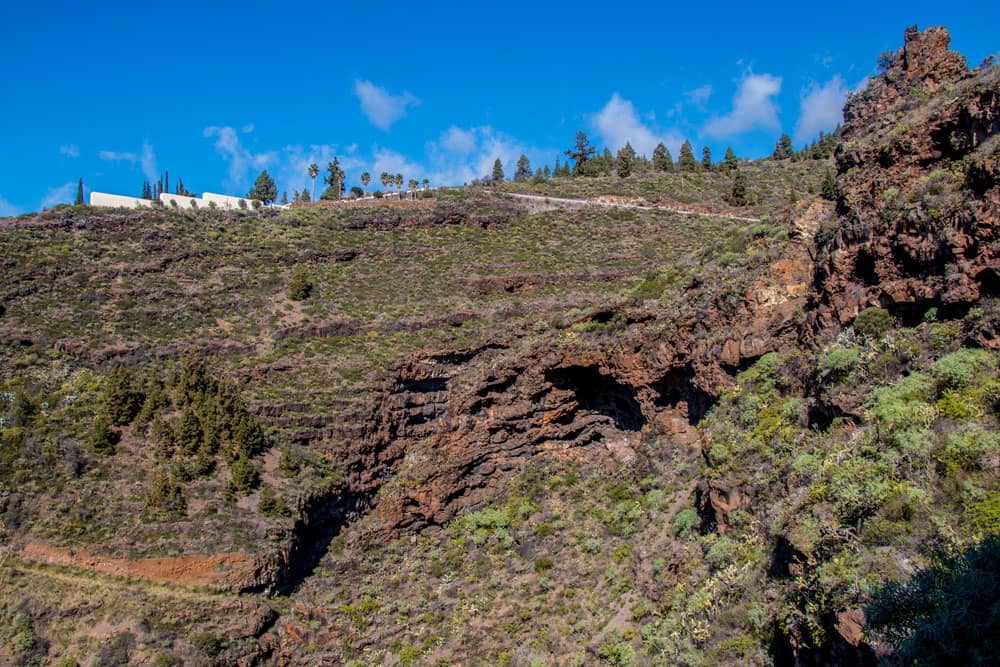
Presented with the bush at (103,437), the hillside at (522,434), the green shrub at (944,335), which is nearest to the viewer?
the hillside at (522,434)

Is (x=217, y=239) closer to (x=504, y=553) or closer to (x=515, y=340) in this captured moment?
(x=515, y=340)

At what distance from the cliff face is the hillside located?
8 centimetres

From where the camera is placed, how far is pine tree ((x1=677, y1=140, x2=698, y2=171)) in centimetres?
7962

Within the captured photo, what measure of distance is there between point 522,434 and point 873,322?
1752 centimetres

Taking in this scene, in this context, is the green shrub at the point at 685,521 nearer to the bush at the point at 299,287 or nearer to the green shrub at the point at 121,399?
the green shrub at the point at 121,399

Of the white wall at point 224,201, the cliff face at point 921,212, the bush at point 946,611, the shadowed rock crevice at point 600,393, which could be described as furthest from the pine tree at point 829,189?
the white wall at point 224,201

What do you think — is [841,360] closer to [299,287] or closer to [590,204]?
[299,287]

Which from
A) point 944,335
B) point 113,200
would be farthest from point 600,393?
point 113,200

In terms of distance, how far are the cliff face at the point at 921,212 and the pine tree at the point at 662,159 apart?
6146 centimetres

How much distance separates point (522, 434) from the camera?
31.2 metres

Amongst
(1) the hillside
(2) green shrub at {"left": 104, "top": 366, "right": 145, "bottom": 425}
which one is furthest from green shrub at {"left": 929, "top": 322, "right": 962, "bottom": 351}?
(2) green shrub at {"left": 104, "top": 366, "right": 145, "bottom": 425}

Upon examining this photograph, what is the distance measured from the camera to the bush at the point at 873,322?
16469mm

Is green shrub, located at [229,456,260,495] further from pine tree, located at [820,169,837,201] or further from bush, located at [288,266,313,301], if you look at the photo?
pine tree, located at [820,169,837,201]

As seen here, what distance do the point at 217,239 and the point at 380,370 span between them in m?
21.8
